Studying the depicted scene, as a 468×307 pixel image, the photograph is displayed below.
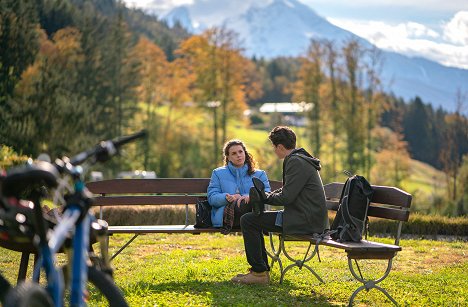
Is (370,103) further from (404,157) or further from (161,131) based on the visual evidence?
(161,131)

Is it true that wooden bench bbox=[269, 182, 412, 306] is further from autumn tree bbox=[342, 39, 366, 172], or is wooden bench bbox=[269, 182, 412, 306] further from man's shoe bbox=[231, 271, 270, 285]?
autumn tree bbox=[342, 39, 366, 172]

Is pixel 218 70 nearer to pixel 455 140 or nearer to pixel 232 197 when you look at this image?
pixel 455 140

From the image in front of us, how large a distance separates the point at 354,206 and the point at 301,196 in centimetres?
60

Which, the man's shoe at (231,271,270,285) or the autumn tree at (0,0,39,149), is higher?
the autumn tree at (0,0,39,149)

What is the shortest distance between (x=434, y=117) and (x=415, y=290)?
221 ft

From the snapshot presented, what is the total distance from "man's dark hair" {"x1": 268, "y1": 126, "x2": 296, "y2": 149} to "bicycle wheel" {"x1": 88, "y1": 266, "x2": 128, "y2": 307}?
351cm

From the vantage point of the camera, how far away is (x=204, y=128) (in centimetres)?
4291

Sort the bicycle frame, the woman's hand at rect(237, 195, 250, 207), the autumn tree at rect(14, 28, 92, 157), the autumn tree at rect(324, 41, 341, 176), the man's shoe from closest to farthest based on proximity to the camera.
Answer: the bicycle frame → the man's shoe → the woman's hand at rect(237, 195, 250, 207) → the autumn tree at rect(14, 28, 92, 157) → the autumn tree at rect(324, 41, 341, 176)

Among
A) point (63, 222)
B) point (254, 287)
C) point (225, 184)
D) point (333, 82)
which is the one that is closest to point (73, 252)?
point (63, 222)

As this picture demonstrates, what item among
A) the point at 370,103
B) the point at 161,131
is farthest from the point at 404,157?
the point at 161,131

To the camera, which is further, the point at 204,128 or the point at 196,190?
the point at 204,128

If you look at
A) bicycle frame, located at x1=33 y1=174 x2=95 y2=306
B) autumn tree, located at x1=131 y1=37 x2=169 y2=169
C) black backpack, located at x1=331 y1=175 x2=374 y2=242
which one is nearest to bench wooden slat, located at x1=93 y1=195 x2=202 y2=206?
black backpack, located at x1=331 y1=175 x2=374 y2=242

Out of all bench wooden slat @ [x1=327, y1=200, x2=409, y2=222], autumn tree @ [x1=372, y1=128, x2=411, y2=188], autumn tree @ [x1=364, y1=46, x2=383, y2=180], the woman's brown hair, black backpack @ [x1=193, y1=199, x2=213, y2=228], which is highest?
autumn tree @ [x1=364, y1=46, x2=383, y2=180]

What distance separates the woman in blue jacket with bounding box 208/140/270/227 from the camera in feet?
27.3
